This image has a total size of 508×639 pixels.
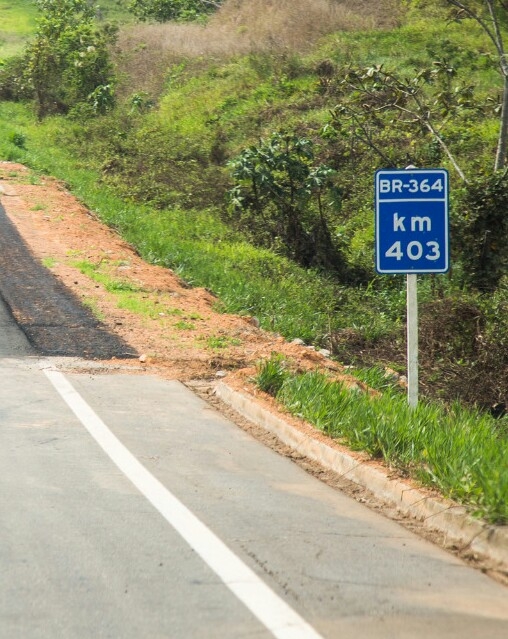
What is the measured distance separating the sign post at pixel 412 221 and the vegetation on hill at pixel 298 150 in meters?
4.68

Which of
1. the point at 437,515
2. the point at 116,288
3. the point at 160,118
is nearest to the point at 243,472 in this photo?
the point at 437,515

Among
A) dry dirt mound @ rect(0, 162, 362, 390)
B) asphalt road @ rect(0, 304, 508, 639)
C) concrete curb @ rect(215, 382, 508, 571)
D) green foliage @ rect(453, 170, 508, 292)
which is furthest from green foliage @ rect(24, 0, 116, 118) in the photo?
asphalt road @ rect(0, 304, 508, 639)

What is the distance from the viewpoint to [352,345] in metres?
15.4

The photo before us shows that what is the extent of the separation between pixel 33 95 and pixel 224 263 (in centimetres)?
2381

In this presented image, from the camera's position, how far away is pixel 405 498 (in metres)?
6.73

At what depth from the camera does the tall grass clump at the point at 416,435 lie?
6281 mm

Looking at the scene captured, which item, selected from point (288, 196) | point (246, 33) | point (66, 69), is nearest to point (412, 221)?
point (288, 196)

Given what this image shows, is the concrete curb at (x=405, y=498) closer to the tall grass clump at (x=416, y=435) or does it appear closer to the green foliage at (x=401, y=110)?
the tall grass clump at (x=416, y=435)

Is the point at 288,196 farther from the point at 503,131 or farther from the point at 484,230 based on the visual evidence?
the point at 503,131

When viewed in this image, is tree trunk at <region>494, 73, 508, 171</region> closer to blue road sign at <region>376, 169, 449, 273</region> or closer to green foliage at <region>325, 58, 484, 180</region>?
green foliage at <region>325, 58, 484, 180</region>

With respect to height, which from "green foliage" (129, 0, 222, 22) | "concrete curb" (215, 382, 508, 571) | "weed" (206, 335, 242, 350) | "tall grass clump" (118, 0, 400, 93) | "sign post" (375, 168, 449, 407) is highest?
"green foliage" (129, 0, 222, 22)

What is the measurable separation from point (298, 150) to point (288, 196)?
1.00 metres

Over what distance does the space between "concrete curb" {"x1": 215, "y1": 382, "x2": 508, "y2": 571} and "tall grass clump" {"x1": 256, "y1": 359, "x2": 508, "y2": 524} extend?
11 centimetres

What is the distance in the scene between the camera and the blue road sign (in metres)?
8.66
